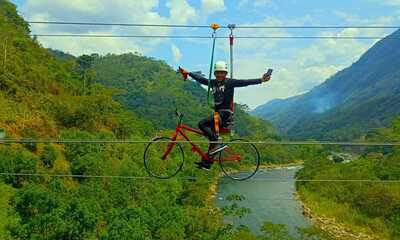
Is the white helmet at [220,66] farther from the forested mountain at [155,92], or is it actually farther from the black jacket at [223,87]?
the forested mountain at [155,92]

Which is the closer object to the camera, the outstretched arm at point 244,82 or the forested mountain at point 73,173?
the outstretched arm at point 244,82

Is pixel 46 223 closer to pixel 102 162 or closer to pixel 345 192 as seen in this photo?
pixel 102 162

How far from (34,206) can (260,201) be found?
27.0 metres

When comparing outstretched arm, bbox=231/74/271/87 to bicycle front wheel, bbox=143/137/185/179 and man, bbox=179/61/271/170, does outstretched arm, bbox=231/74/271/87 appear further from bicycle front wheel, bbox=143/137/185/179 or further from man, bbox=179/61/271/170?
bicycle front wheel, bbox=143/137/185/179

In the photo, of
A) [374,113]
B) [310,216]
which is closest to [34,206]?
[310,216]

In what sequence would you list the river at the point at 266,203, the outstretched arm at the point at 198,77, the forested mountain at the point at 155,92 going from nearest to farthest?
the outstretched arm at the point at 198,77, the river at the point at 266,203, the forested mountain at the point at 155,92

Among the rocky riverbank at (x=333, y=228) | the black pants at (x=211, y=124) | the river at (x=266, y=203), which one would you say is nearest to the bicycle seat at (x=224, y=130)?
the black pants at (x=211, y=124)

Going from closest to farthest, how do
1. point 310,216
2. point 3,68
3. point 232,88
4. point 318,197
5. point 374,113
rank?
1. point 232,88
2. point 3,68
3. point 310,216
4. point 318,197
5. point 374,113

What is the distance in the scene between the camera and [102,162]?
3734 cm

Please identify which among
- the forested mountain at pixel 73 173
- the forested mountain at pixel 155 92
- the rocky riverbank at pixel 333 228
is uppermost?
the forested mountain at pixel 155 92

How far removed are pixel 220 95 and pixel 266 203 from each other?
41813 mm

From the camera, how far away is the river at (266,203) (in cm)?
4006

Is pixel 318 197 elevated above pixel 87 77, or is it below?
below

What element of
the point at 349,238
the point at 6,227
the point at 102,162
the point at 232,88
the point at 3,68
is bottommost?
the point at 349,238
